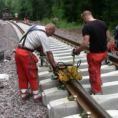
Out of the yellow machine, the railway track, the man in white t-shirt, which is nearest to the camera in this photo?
the railway track

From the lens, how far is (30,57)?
8570 mm

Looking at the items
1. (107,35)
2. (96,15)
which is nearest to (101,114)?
(107,35)

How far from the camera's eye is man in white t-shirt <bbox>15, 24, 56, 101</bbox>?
8.41 m

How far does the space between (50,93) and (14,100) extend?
91 centimetres

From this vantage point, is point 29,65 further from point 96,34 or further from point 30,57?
point 96,34

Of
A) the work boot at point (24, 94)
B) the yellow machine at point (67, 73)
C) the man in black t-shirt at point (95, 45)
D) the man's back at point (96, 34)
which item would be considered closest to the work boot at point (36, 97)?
the work boot at point (24, 94)

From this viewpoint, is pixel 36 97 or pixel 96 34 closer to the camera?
pixel 96 34

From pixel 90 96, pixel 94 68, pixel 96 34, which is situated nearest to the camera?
pixel 90 96

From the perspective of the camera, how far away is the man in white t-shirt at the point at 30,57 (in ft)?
27.6

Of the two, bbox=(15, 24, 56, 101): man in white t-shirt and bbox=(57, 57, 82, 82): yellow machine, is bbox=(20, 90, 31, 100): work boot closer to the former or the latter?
bbox=(15, 24, 56, 101): man in white t-shirt

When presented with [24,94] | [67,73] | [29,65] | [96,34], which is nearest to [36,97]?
[24,94]

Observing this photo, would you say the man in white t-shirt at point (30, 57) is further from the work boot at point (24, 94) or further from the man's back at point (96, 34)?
the man's back at point (96, 34)

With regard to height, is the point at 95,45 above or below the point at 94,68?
above

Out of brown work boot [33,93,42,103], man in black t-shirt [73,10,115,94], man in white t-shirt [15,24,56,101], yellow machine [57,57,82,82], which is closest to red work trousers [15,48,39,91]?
man in white t-shirt [15,24,56,101]
